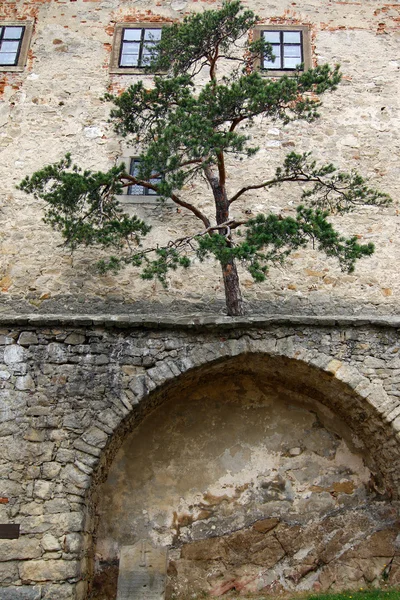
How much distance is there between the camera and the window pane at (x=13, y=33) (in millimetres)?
10402

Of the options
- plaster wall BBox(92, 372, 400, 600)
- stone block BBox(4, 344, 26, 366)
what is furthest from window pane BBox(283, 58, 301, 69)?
Result: stone block BBox(4, 344, 26, 366)

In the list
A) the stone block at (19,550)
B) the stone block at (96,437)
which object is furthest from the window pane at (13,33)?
the stone block at (19,550)

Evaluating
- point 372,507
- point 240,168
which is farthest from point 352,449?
point 240,168

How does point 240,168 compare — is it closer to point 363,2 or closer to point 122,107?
point 122,107

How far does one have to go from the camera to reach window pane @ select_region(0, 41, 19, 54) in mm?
10281

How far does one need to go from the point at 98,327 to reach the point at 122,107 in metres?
2.78

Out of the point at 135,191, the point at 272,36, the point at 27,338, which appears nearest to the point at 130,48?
the point at 272,36

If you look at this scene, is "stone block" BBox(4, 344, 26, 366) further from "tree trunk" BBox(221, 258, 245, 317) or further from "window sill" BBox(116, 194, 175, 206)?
"window sill" BBox(116, 194, 175, 206)

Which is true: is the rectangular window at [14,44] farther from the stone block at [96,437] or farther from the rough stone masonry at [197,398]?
the stone block at [96,437]

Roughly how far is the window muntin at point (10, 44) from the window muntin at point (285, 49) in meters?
4.22

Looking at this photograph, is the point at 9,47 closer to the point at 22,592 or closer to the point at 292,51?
the point at 292,51

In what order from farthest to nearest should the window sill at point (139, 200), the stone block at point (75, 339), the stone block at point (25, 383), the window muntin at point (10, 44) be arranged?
the window muntin at point (10, 44)
the window sill at point (139, 200)
the stone block at point (75, 339)
the stone block at point (25, 383)

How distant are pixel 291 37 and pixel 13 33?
16.0 ft

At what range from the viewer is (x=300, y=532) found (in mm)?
7301
